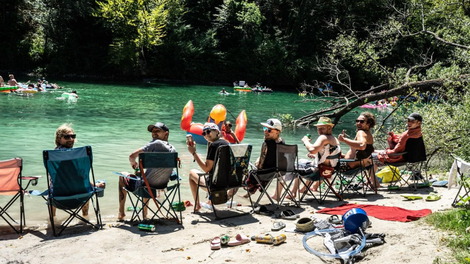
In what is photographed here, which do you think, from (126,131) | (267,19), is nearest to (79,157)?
(126,131)

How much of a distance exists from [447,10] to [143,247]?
11594 mm

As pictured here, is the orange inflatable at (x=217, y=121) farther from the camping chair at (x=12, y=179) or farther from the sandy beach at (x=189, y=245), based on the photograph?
the camping chair at (x=12, y=179)

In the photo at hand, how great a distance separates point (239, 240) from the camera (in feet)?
15.5

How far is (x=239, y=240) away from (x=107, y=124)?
13182 mm

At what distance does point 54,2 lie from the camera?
40.0 meters

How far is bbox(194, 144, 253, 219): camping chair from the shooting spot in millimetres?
5754

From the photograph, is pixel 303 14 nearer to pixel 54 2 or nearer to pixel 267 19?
pixel 267 19

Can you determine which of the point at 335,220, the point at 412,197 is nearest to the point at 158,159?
the point at 335,220

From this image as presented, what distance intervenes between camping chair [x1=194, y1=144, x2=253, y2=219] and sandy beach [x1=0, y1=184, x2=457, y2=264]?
352mm

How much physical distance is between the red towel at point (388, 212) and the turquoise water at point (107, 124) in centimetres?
276

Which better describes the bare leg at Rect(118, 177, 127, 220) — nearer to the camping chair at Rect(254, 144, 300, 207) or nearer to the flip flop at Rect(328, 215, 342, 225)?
the camping chair at Rect(254, 144, 300, 207)

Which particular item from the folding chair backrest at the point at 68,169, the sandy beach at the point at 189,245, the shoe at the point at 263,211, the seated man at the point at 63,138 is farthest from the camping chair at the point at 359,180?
the seated man at the point at 63,138

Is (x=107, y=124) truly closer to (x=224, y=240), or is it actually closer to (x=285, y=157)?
(x=285, y=157)

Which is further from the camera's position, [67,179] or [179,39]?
[179,39]
